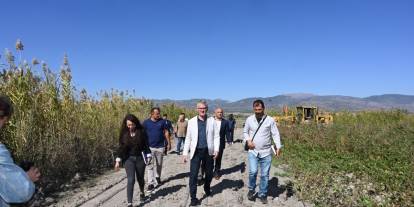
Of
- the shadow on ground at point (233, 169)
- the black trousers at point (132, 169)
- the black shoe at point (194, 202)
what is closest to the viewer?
the black trousers at point (132, 169)

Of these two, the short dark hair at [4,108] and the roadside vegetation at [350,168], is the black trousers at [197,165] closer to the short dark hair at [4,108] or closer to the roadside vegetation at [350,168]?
the roadside vegetation at [350,168]

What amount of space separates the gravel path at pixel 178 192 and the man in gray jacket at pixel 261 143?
1.59 ft

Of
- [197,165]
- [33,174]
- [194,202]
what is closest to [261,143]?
[197,165]

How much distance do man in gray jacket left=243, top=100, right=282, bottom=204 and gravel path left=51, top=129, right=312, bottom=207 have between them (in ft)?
1.59

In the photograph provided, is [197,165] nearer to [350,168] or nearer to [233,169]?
[233,169]

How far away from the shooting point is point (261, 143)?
8.52 m

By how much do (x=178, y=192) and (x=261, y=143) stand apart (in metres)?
2.47

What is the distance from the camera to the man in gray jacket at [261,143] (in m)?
8.53

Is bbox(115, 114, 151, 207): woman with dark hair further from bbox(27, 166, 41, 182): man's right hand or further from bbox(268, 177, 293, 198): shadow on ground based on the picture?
bbox(27, 166, 41, 182): man's right hand

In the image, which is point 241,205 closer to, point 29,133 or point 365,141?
point 29,133

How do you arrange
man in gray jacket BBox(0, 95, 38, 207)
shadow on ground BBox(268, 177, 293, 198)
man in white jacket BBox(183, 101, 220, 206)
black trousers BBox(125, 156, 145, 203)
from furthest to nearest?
shadow on ground BBox(268, 177, 293, 198) → man in white jacket BBox(183, 101, 220, 206) → black trousers BBox(125, 156, 145, 203) → man in gray jacket BBox(0, 95, 38, 207)

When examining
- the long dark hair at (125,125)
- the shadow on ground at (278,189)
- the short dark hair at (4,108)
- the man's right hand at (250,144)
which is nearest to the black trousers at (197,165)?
the man's right hand at (250,144)

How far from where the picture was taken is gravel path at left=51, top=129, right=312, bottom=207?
8711mm

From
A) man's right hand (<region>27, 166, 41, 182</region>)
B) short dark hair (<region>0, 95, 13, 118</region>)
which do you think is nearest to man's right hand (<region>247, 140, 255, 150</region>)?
man's right hand (<region>27, 166, 41, 182</region>)
